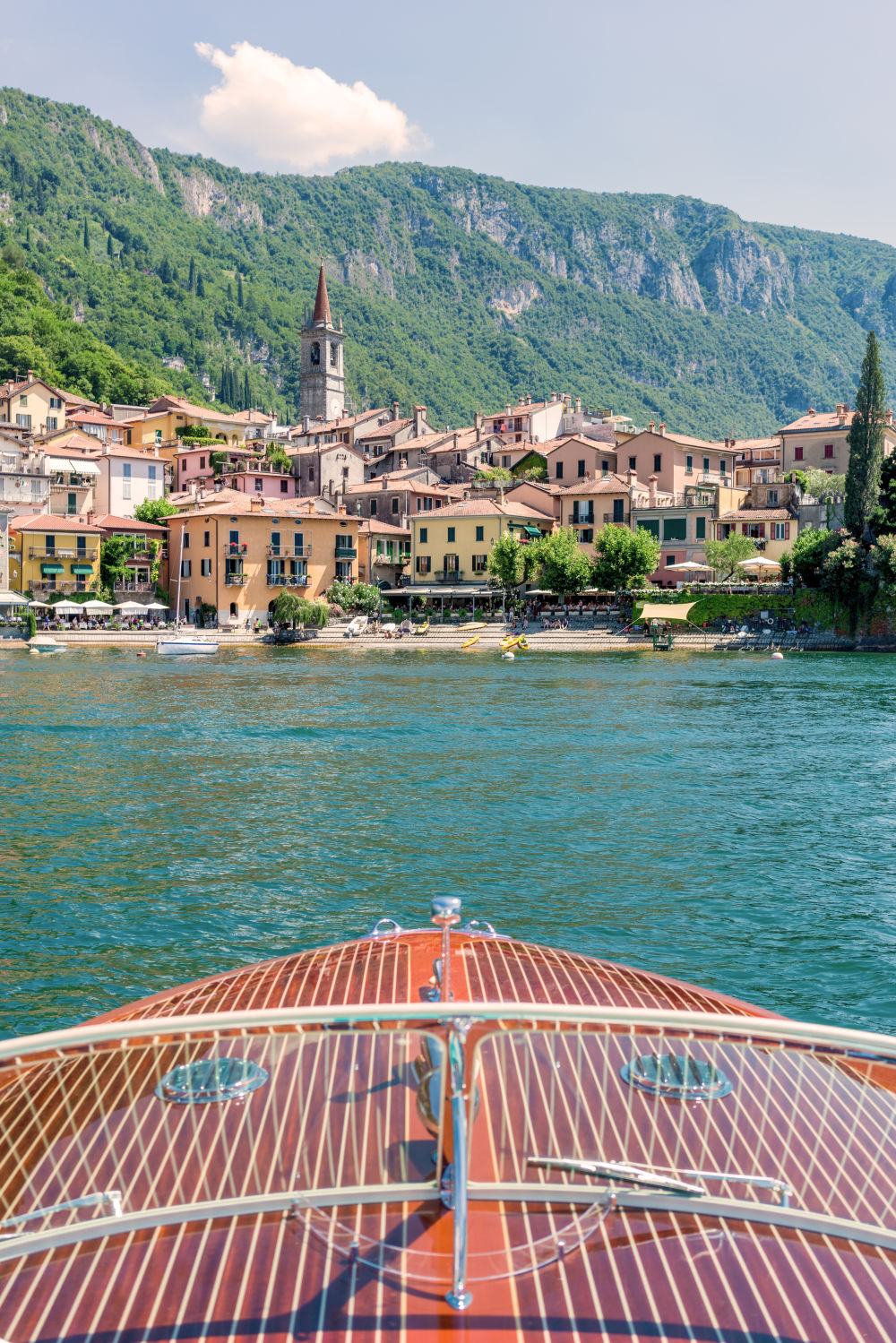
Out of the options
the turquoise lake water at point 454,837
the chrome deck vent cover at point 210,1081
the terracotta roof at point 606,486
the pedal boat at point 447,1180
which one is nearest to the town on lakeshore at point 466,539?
the terracotta roof at point 606,486

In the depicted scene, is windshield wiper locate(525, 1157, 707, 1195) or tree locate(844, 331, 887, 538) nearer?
windshield wiper locate(525, 1157, 707, 1195)

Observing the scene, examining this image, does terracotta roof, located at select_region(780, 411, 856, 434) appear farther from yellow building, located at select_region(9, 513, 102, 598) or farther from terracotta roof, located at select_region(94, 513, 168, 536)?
yellow building, located at select_region(9, 513, 102, 598)

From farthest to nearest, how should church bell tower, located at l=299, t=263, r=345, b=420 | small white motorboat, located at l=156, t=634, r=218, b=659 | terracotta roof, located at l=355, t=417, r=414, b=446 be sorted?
1. church bell tower, located at l=299, t=263, r=345, b=420
2. terracotta roof, located at l=355, t=417, r=414, b=446
3. small white motorboat, located at l=156, t=634, r=218, b=659

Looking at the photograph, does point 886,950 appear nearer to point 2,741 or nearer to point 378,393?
point 2,741

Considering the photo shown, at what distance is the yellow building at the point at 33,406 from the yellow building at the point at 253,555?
2372 centimetres

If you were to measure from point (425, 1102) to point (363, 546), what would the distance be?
239ft

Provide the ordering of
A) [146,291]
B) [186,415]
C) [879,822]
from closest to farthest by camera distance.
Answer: [879,822] < [186,415] < [146,291]

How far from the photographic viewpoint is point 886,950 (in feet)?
33.0

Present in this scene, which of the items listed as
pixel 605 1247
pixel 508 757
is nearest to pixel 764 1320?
pixel 605 1247

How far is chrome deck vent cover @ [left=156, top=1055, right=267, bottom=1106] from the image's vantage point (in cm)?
391

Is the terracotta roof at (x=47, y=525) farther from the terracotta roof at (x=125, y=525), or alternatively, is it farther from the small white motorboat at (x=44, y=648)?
the small white motorboat at (x=44, y=648)

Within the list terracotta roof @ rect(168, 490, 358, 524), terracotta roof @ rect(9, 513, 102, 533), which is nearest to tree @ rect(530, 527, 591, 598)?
terracotta roof @ rect(168, 490, 358, 524)

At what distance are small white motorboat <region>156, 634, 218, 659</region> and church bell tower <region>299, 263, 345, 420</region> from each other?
2752 inches

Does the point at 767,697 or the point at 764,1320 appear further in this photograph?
the point at 767,697
